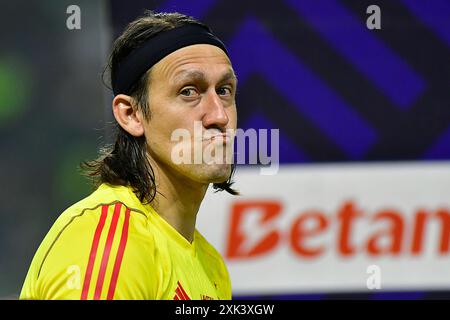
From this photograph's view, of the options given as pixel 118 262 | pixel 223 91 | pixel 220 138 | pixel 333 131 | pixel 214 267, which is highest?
pixel 223 91

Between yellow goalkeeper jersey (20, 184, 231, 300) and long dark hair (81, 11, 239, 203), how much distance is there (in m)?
0.06

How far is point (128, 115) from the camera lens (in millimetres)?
2711

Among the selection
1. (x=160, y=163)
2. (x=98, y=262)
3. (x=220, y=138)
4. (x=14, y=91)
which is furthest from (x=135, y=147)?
(x=14, y=91)

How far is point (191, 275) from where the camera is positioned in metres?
2.56

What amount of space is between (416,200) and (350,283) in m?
0.62

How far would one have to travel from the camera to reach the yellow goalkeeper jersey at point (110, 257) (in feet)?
6.81

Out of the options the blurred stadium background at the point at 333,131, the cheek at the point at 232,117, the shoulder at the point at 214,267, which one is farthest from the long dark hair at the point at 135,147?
the blurred stadium background at the point at 333,131

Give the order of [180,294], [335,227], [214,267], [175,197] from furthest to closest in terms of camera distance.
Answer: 1. [335,227]
2. [214,267]
3. [175,197]
4. [180,294]

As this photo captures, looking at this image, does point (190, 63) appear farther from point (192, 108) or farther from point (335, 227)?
point (335, 227)

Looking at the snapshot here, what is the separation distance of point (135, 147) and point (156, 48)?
1.08 feet

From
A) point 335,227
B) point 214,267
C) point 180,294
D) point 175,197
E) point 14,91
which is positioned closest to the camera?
point 180,294

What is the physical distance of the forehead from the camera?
8.45 ft
